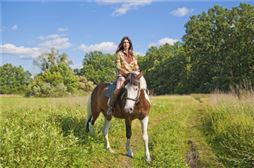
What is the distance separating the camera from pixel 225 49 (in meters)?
50.2

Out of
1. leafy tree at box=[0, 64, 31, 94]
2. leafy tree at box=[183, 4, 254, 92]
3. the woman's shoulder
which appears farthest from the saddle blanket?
leafy tree at box=[0, 64, 31, 94]

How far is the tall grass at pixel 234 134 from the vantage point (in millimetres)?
7078

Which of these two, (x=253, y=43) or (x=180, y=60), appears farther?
(x=180, y=60)

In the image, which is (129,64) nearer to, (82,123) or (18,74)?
(82,123)

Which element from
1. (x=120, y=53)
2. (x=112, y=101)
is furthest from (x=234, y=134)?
(x=120, y=53)

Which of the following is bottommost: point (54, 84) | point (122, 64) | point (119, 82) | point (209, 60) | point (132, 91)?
point (132, 91)

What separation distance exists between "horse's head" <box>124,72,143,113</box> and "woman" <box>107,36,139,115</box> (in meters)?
0.58

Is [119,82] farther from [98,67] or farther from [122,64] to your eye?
[98,67]

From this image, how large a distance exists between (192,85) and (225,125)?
46.4m

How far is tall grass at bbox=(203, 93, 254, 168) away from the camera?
7078 mm

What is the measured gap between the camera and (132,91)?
7.18m

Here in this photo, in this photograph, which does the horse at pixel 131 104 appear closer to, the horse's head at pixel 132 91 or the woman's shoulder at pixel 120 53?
the horse's head at pixel 132 91

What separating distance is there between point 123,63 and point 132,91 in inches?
47.2

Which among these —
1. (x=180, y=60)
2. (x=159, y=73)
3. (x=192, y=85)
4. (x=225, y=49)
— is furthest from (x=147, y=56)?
(x=225, y=49)
